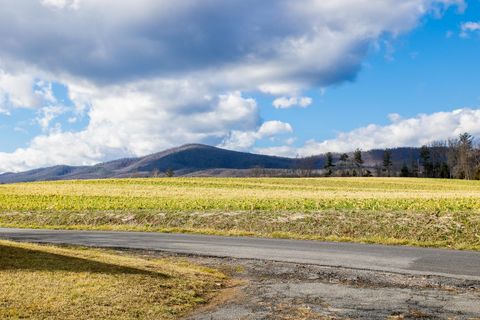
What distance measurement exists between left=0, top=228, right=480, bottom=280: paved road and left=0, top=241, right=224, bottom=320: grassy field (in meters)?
4.00

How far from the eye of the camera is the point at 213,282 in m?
13.2

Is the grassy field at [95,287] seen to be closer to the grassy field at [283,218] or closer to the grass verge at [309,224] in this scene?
the grass verge at [309,224]

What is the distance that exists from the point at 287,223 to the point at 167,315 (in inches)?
687

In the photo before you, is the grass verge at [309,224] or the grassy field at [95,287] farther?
the grass verge at [309,224]

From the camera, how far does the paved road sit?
1549cm

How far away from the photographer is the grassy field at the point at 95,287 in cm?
965

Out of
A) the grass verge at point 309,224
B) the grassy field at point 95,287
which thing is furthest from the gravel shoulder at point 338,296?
the grass verge at point 309,224

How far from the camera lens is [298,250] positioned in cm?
1928

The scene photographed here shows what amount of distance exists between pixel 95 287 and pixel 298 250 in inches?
386

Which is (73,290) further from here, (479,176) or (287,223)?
(479,176)

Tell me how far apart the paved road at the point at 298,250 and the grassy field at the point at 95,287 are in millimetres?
3997

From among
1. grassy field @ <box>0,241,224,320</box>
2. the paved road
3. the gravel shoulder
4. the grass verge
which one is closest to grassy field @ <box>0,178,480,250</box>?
the grass verge

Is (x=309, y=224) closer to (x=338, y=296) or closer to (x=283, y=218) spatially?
(x=283, y=218)

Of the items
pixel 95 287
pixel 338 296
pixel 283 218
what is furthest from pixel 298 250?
pixel 95 287
